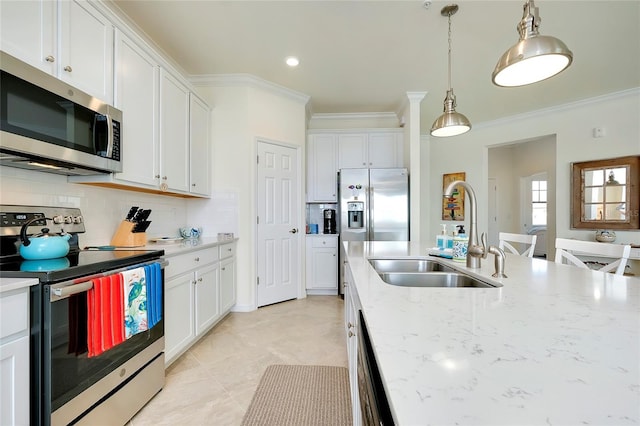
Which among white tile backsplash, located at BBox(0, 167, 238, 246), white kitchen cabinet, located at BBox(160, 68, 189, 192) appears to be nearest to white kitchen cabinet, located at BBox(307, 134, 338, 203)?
white tile backsplash, located at BBox(0, 167, 238, 246)

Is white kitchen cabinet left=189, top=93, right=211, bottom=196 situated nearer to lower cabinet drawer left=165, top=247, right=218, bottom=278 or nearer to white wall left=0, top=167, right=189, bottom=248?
white wall left=0, top=167, right=189, bottom=248

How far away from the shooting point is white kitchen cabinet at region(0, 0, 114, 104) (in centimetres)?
128

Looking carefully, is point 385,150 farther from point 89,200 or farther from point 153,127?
point 89,200

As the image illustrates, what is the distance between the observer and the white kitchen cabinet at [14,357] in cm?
99

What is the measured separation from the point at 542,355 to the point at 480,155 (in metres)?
5.26

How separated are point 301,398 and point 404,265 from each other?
3.40 ft

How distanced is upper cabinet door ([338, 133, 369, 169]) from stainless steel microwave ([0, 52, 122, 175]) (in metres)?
3.01

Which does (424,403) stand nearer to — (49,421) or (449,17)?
(49,421)

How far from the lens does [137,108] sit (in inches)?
80.1

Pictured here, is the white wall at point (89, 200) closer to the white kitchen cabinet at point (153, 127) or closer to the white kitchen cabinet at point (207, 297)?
the white kitchen cabinet at point (153, 127)

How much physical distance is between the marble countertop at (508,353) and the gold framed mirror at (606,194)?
13.1ft

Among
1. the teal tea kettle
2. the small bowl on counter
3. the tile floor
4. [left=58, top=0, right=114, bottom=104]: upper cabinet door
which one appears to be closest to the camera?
the teal tea kettle

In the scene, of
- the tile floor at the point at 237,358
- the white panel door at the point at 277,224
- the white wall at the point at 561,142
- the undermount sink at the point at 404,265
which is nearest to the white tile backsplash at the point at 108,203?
the white panel door at the point at 277,224

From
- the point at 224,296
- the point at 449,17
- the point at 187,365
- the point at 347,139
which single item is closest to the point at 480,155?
the point at 347,139
